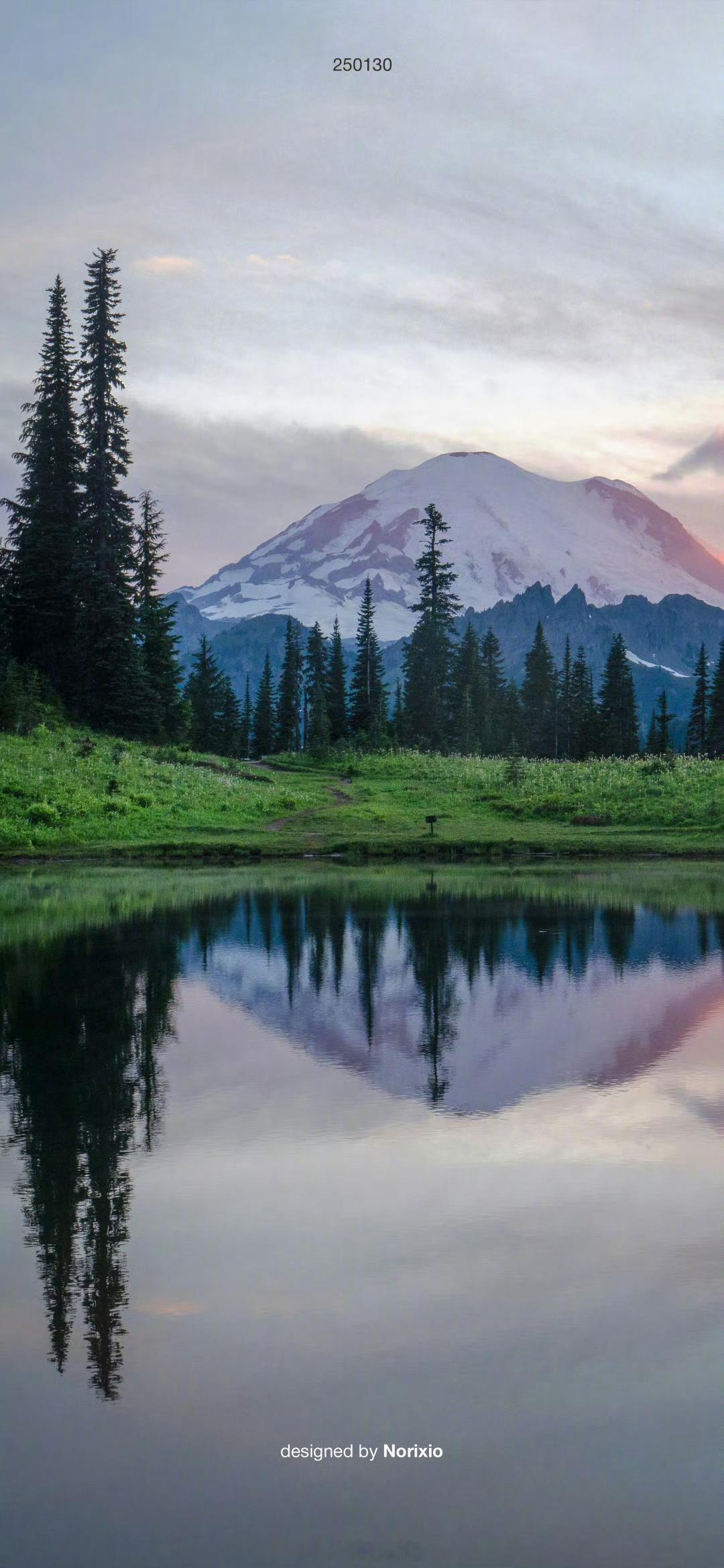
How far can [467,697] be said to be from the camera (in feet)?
323

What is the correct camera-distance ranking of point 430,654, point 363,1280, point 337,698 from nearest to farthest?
1. point 363,1280
2. point 430,654
3. point 337,698

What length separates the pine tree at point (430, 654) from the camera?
9719 cm

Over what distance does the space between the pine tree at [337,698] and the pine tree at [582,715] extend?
21.0m

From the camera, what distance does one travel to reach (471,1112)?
11.7 meters

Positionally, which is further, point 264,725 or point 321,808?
point 264,725

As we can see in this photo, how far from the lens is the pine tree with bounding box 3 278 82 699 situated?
2586 inches

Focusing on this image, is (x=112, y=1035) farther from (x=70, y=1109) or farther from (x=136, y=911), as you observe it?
(x=136, y=911)

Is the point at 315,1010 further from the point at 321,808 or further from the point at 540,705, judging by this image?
the point at 540,705

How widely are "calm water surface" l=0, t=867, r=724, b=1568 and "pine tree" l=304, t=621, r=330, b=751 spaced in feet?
205

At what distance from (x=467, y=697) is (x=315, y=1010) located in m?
82.5

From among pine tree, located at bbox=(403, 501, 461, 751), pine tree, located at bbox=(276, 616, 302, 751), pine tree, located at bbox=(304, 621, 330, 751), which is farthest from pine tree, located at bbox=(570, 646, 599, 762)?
pine tree, located at bbox=(276, 616, 302, 751)

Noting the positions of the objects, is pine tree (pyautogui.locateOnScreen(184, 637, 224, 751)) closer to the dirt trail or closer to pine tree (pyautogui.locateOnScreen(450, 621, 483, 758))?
pine tree (pyautogui.locateOnScreen(450, 621, 483, 758))

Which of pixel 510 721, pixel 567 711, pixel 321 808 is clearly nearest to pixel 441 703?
pixel 510 721

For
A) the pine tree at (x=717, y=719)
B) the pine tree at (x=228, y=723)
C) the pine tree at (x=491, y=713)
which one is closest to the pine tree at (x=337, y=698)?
the pine tree at (x=228, y=723)
